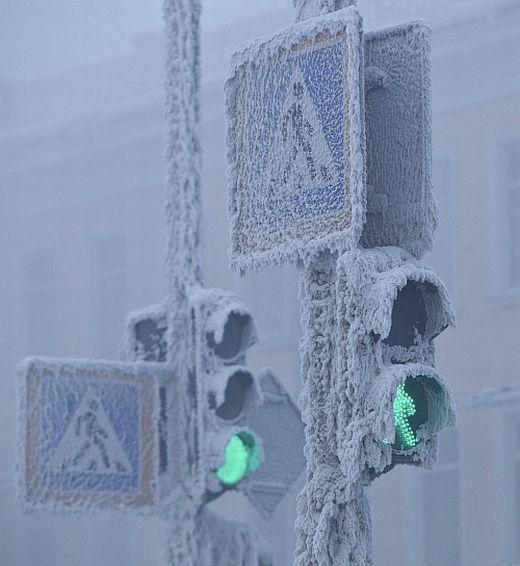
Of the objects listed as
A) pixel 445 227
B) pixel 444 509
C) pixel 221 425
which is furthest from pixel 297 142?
pixel 445 227

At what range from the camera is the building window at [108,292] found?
63.0 feet

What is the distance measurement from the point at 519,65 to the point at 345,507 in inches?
401

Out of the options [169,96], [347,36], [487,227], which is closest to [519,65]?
[487,227]

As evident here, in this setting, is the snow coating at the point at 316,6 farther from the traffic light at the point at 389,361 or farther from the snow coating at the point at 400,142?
the traffic light at the point at 389,361

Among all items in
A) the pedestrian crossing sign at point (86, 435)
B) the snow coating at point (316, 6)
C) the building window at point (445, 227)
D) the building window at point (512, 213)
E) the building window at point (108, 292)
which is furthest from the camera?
the building window at point (108, 292)

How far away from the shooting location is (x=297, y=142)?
578cm

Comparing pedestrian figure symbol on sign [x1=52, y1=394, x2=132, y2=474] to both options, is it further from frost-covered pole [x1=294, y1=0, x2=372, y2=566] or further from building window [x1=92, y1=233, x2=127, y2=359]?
building window [x1=92, y1=233, x2=127, y2=359]

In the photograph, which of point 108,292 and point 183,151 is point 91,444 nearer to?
point 183,151

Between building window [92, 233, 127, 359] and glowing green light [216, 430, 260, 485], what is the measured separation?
10.6 metres

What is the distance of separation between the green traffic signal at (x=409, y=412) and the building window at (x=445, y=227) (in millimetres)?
10087

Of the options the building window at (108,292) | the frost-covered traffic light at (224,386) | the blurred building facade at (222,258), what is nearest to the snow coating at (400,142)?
the frost-covered traffic light at (224,386)

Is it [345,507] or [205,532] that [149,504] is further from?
[345,507]

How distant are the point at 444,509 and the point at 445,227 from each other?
93.7 inches

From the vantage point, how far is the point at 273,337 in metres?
17.5
